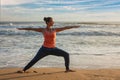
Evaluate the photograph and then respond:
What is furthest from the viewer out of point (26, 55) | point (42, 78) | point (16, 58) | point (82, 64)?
point (26, 55)

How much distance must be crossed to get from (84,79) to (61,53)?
107cm

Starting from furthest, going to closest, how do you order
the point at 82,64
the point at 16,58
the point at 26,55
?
the point at 26,55 < the point at 16,58 < the point at 82,64

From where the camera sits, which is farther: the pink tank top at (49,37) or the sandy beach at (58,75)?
the pink tank top at (49,37)

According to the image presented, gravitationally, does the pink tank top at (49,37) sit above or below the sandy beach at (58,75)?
above

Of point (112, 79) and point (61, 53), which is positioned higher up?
point (61, 53)

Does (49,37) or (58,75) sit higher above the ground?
(49,37)

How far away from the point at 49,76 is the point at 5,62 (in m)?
3.51

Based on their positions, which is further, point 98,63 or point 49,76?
point 98,63

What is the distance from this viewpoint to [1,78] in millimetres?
8492

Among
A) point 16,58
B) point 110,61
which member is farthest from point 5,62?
point 110,61

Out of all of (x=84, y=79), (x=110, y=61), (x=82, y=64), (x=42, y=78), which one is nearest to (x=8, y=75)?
(x=42, y=78)

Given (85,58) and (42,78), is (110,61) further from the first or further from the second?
(42,78)

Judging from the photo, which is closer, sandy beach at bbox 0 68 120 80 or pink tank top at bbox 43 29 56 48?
sandy beach at bbox 0 68 120 80

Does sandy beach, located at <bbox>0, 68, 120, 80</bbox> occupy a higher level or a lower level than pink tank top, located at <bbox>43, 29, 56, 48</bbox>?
lower
